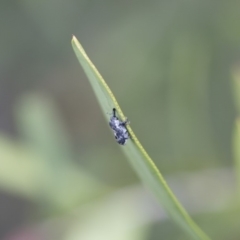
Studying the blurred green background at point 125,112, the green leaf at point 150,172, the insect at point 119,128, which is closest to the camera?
the green leaf at point 150,172

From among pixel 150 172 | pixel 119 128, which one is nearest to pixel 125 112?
pixel 119 128

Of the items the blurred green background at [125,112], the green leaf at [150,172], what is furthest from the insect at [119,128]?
the blurred green background at [125,112]

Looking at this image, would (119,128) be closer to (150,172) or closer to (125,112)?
(150,172)

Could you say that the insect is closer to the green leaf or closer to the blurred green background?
the green leaf

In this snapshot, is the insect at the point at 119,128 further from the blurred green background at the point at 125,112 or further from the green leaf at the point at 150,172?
the blurred green background at the point at 125,112

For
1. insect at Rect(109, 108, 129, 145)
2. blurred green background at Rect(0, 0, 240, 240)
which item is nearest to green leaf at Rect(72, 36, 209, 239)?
insect at Rect(109, 108, 129, 145)

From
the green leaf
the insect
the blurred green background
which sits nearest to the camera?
the green leaf

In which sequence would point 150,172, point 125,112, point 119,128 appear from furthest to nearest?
point 125,112 → point 119,128 → point 150,172

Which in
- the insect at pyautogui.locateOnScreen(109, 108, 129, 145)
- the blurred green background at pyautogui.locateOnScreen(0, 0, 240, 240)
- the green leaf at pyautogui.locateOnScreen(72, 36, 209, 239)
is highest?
the blurred green background at pyautogui.locateOnScreen(0, 0, 240, 240)

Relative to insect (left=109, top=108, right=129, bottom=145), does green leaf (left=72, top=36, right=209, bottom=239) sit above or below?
below
